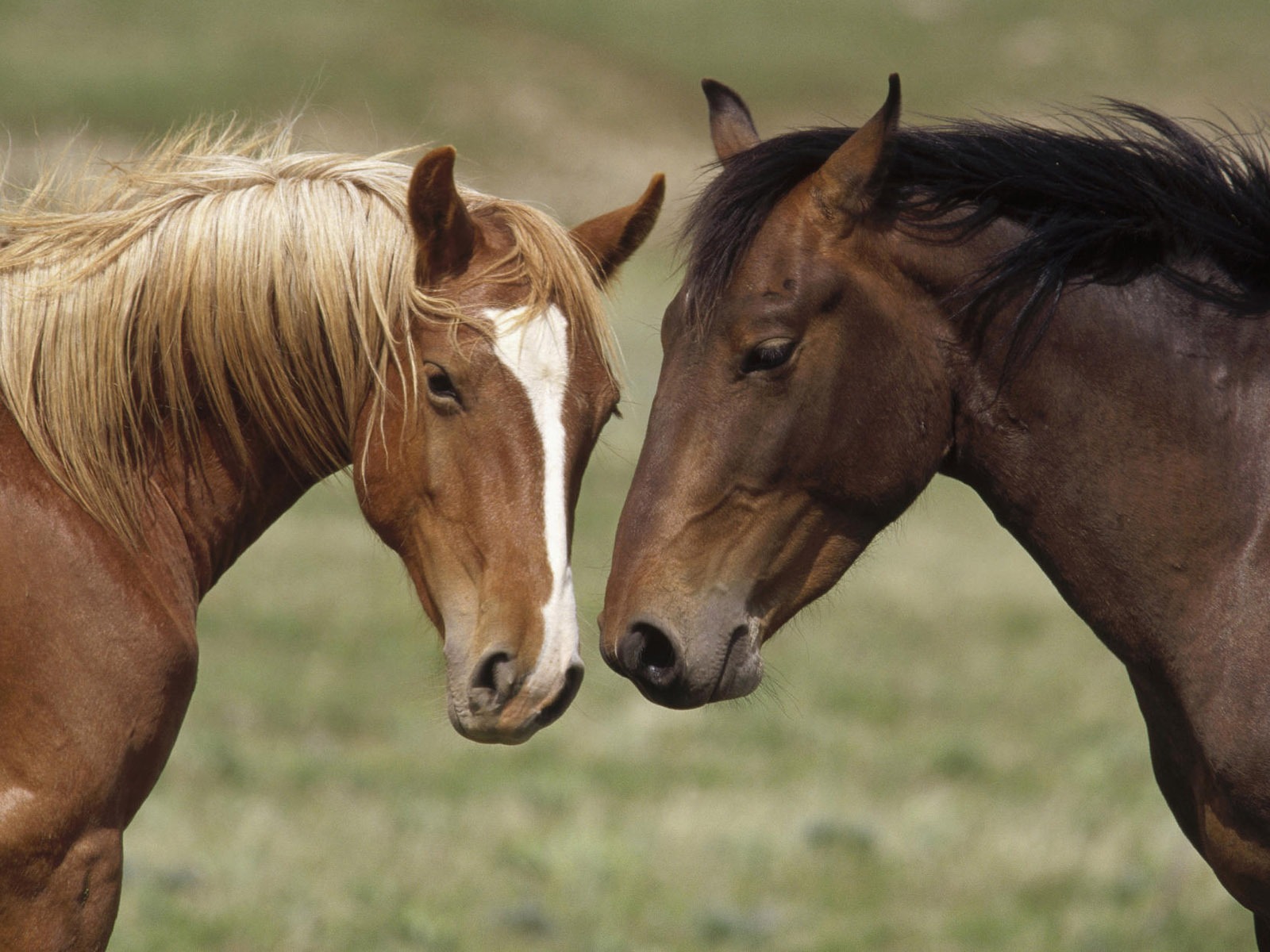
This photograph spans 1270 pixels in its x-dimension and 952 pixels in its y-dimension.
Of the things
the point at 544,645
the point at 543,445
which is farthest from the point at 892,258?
the point at 544,645

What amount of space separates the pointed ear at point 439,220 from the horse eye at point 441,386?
9.7 inches

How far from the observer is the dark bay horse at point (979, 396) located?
2.85 m

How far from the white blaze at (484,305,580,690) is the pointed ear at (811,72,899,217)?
26.3 inches

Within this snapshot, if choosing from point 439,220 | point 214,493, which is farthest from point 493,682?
point 439,220

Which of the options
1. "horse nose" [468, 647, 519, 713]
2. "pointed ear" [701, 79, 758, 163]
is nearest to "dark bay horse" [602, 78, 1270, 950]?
"horse nose" [468, 647, 519, 713]

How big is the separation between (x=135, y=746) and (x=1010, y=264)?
7.05 feet

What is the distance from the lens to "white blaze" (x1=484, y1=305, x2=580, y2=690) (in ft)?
9.41

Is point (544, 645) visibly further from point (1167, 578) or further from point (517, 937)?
point (517, 937)

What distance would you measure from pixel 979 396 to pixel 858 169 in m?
0.56

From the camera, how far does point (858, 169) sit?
2865 mm

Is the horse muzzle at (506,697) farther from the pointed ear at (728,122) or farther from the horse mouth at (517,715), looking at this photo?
the pointed ear at (728,122)

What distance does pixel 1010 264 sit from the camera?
2.91m

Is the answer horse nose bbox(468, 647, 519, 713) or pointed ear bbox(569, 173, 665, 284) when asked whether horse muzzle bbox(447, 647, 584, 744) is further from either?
pointed ear bbox(569, 173, 665, 284)

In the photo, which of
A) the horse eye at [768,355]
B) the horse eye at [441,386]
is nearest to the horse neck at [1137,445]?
the horse eye at [768,355]
